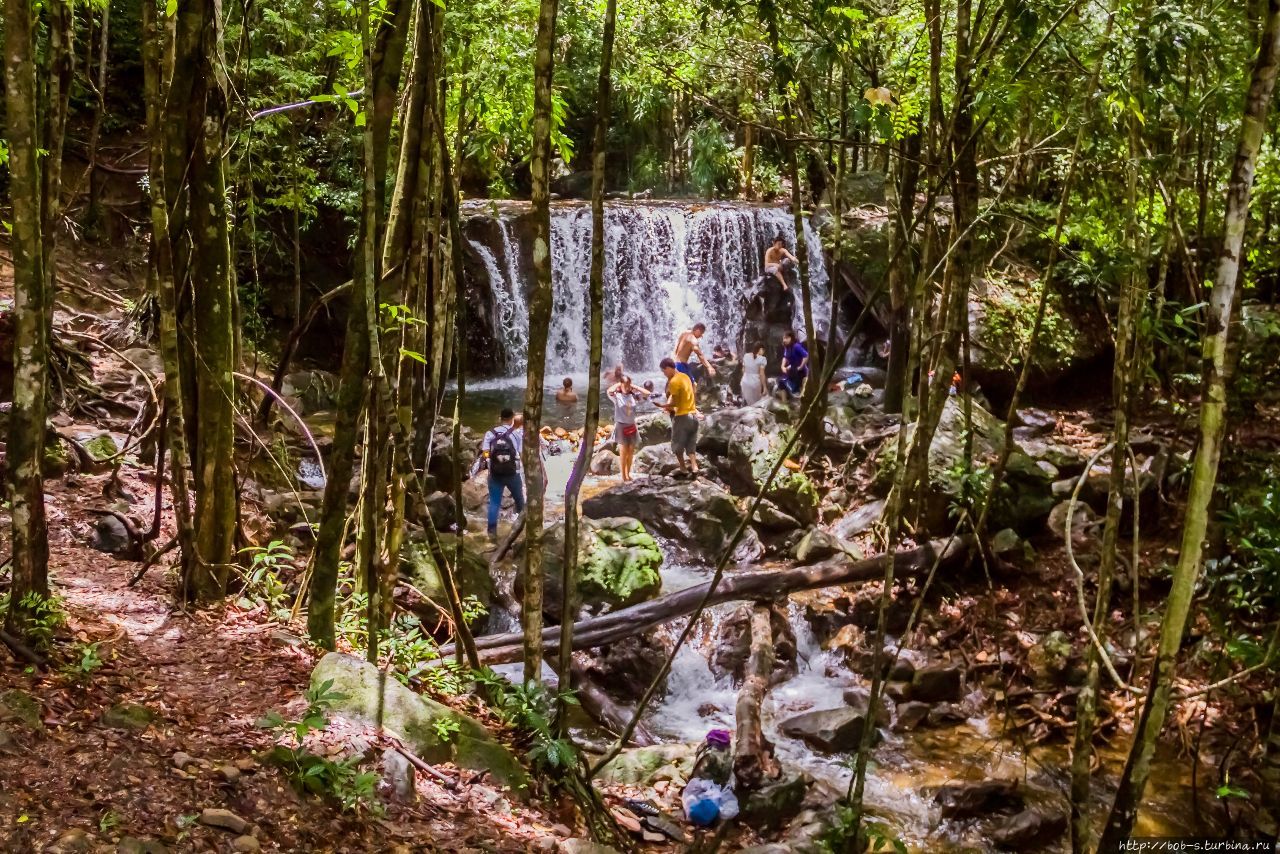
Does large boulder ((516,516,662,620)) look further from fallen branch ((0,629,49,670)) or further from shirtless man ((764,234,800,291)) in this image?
shirtless man ((764,234,800,291))

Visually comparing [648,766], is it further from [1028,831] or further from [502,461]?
[502,461]

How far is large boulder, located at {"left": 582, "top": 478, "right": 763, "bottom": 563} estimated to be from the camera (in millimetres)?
10180

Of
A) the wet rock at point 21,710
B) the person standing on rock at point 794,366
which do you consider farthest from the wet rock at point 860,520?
the wet rock at point 21,710

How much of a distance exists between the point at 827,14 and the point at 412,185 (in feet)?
8.80

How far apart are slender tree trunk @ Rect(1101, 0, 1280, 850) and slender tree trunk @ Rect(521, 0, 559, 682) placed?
2638mm

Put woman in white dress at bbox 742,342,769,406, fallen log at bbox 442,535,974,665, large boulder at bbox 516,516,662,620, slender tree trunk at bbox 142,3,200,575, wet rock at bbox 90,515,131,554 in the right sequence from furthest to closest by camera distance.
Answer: woman in white dress at bbox 742,342,769,406, large boulder at bbox 516,516,662,620, fallen log at bbox 442,535,974,665, wet rock at bbox 90,515,131,554, slender tree trunk at bbox 142,3,200,575

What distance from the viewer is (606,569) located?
8578 mm

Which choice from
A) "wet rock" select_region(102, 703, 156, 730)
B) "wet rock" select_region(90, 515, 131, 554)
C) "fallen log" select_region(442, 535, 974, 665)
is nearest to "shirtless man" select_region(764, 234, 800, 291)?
"fallen log" select_region(442, 535, 974, 665)

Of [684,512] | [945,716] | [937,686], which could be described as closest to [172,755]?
[945,716]

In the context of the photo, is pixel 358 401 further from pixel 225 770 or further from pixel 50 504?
pixel 50 504

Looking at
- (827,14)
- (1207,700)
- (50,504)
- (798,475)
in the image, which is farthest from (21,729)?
(798,475)

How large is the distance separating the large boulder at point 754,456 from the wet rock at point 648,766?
4528mm

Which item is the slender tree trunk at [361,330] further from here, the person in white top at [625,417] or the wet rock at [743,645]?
the person in white top at [625,417]

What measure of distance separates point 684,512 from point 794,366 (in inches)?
191
